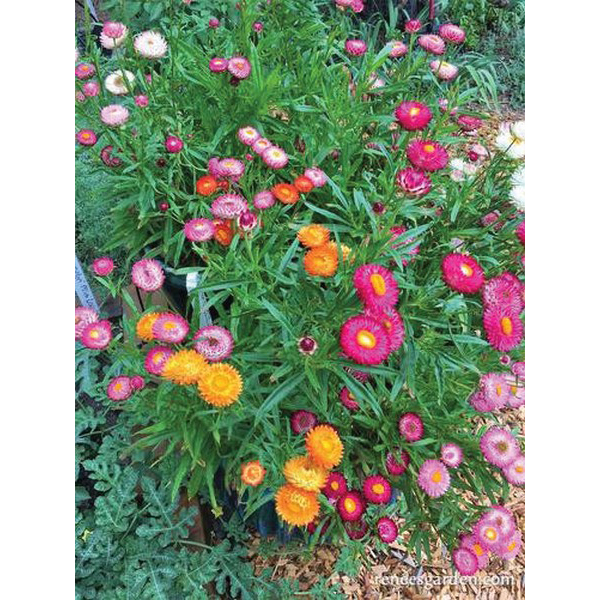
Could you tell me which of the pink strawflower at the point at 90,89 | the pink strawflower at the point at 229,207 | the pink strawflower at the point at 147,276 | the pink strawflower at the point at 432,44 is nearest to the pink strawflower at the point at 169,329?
the pink strawflower at the point at 147,276

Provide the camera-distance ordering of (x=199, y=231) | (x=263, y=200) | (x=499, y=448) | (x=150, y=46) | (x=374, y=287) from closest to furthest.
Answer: (x=374, y=287)
(x=499, y=448)
(x=199, y=231)
(x=263, y=200)
(x=150, y=46)

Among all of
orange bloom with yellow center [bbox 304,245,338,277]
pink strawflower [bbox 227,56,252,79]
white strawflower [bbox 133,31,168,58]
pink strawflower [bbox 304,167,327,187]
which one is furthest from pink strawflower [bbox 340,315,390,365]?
white strawflower [bbox 133,31,168,58]

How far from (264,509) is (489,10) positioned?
183 centimetres

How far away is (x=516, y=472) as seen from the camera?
4.59 feet

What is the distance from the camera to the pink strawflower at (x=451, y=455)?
1.40m

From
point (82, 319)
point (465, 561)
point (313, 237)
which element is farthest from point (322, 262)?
point (465, 561)

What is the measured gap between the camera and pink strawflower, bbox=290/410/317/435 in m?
1.43

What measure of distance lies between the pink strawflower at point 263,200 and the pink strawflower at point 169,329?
402 millimetres

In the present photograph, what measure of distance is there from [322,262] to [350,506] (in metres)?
0.54

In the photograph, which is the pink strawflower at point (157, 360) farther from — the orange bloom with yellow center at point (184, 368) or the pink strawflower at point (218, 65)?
the pink strawflower at point (218, 65)

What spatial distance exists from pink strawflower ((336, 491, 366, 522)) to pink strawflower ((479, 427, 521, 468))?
291 mm

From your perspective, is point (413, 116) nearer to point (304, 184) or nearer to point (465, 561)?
point (304, 184)

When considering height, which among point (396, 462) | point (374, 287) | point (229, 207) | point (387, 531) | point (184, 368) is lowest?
point (387, 531)

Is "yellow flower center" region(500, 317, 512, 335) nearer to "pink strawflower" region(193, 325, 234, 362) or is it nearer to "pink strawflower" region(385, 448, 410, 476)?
"pink strawflower" region(385, 448, 410, 476)
